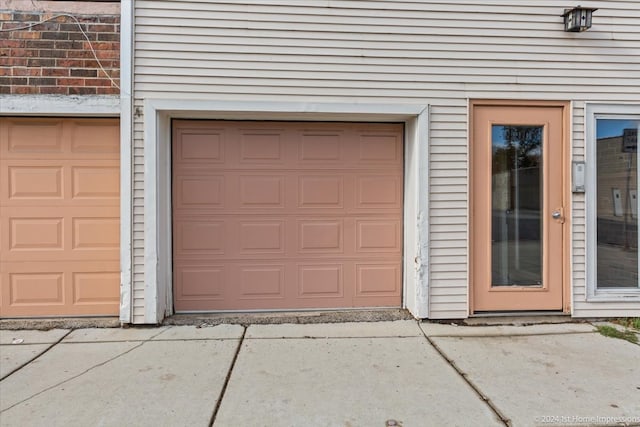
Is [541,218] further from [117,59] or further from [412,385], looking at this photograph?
[117,59]

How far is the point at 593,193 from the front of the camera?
417 centimetres

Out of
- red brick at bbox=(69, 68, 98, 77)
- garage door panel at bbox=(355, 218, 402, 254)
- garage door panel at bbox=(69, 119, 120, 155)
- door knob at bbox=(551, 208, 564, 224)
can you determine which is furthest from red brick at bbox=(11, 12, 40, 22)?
door knob at bbox=(551, 208, 564, 224)

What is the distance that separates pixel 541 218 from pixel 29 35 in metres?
5.35

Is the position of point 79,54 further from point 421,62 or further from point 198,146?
point 421,62

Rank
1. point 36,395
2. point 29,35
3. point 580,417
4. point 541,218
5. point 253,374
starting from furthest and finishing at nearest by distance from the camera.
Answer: point 541,218
point 29,35
point 253,374
point 36,395
point 580,417

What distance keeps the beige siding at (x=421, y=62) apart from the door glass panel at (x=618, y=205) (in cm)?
29

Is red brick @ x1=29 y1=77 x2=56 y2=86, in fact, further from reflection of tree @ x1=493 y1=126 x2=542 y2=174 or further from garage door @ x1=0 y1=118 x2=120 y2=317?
reflection of tree @ x1=493 y1=126 x2=542 y2=174

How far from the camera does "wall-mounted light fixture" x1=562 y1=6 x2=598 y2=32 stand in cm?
397

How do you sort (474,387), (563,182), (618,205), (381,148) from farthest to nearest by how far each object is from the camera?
1. (381,148)
2. (618,205)
3. (563,182)
4. (474,387)

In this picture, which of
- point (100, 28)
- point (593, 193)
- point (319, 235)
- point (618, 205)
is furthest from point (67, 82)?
point (618, 205)

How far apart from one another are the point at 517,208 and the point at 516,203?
5 cm

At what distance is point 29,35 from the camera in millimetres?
3930

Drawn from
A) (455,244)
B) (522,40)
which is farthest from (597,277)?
(522,40)

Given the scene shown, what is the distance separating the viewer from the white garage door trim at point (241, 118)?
12.9ft
